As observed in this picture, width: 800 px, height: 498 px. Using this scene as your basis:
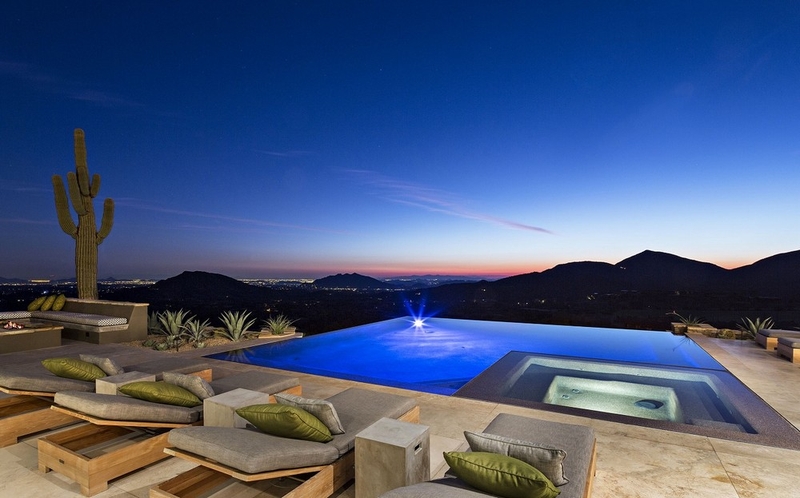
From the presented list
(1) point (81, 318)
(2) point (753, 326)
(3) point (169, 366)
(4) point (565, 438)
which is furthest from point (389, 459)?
(2) point (753, 326)

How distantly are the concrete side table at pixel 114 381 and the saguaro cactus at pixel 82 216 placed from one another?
7529 mm

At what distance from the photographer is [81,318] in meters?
7.29

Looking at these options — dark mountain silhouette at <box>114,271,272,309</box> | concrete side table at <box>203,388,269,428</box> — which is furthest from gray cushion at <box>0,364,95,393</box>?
dark mountain silhouette at <box>114,271,272,309</box>

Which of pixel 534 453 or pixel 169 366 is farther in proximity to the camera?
pixel 169 366

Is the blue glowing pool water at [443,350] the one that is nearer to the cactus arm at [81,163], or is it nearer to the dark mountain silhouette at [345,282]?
the cactus arm at [81,163]

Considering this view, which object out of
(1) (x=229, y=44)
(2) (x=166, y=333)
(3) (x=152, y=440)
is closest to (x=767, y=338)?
(3) (x=152, y=440)

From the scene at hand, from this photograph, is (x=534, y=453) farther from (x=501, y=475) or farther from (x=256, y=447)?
(x=256, y=447)

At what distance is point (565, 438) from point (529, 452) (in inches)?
29.3

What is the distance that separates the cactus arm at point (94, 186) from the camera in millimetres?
9328

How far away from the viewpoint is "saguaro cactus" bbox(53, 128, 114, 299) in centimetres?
912

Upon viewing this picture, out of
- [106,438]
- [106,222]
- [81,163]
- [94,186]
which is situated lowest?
[106,438]

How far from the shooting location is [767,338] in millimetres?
6801

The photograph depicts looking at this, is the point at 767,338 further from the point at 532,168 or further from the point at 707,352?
the point at 532,168

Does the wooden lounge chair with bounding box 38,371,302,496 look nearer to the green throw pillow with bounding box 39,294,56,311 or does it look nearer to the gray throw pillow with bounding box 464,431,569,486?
the gray throw pillow with bounding box 464,431,569,486
